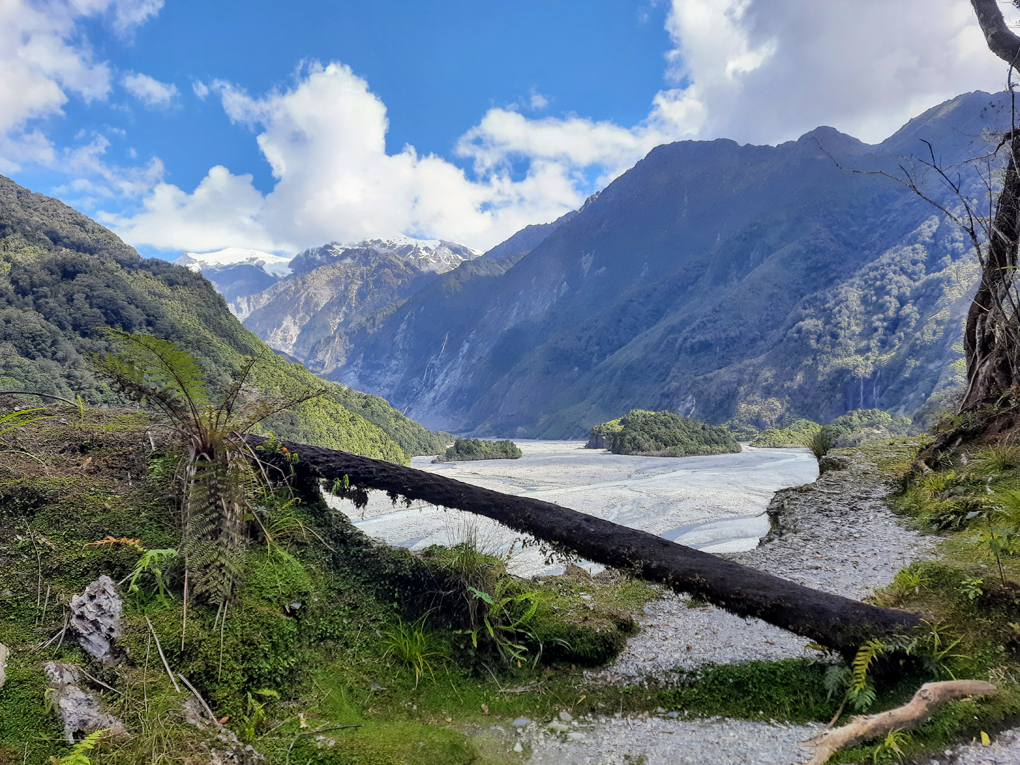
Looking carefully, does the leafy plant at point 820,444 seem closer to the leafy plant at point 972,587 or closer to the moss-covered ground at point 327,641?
the moss-covered ground at point 327,641

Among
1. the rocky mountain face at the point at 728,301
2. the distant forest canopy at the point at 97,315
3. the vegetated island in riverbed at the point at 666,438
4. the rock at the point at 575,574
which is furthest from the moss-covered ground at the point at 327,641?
the vegetated island in riverbed at the point at 666,438

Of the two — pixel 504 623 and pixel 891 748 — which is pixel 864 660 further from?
pixel 504 623

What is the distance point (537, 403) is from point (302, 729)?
126 metres

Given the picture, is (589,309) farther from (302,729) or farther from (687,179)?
(302,729)

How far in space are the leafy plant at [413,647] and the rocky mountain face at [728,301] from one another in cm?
1043

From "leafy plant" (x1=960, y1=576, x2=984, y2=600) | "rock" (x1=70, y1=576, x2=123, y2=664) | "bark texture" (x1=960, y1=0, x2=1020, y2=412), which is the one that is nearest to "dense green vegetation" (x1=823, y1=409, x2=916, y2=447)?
"bark texture" (x1=960, y1=0, x2=1020, y2=412)

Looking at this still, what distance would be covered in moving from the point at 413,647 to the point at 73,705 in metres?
1.70

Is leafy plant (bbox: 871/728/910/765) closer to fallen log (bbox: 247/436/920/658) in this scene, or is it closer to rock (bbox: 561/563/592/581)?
fallen log (bbox: 247/436/920/658)

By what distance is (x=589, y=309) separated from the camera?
504 feet

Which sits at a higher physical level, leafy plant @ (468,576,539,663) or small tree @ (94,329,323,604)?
small tree @ (94,329,323,604)

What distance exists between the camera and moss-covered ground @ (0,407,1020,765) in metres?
2.38

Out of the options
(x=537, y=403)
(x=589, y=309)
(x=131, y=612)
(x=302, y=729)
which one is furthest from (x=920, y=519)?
(x=589, y=309)

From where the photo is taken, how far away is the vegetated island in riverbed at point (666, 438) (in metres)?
38.3

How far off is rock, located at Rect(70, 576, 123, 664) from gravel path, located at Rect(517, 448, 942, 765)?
224 centimetres
